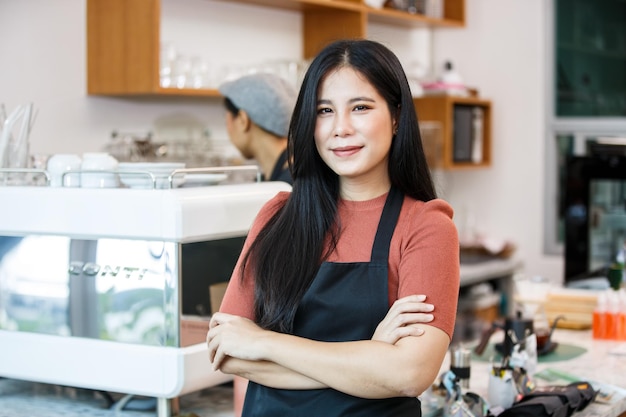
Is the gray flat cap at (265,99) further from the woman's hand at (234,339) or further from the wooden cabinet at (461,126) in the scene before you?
the wooden cabinet at (461,126)

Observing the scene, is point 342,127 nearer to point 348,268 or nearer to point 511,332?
point 348,268

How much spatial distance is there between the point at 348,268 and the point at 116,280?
643 millimetres

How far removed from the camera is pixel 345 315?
1689 millimetres

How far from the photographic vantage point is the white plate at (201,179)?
7.28 ft

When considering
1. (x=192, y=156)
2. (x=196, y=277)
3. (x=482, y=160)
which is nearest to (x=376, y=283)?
(x=196, y=277)

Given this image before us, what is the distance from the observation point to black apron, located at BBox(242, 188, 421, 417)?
1672mm

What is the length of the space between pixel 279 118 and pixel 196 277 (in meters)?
1.12

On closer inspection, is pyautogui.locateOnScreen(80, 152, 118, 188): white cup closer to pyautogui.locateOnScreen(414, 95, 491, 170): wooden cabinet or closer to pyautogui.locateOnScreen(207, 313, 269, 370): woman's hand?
pyautogui.locateOnScreen(207, 313, 269, 370): woman's hand

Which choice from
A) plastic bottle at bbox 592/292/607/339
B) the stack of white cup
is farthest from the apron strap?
plastic bottle at bbox 592/292/607/339

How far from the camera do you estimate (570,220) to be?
380cm

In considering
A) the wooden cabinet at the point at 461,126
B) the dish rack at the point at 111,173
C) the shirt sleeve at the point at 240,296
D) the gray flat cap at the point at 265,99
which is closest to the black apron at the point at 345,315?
the shirt sleeve at the point at 240,296

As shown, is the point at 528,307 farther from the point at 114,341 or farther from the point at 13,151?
the point at 13,151

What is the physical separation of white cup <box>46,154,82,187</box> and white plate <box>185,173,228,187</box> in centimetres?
26

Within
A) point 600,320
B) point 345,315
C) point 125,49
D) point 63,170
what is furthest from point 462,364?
point 125,49
